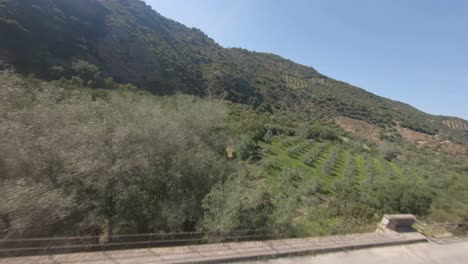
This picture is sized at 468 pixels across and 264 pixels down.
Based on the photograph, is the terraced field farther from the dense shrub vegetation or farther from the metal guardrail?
the metal guardrail

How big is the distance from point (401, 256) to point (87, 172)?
37.5ft

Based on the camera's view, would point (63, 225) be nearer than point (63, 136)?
Yes

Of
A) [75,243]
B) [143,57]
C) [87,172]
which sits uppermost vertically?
[143,57]

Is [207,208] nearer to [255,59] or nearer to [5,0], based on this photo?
[5,0]

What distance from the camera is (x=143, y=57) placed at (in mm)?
Result: 59531

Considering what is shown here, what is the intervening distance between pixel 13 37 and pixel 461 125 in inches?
7804

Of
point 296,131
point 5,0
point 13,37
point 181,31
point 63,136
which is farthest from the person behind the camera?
point 181,31

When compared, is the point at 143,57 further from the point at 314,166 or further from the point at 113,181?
the point at 113,181

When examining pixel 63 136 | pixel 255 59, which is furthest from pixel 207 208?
pixel 255 59

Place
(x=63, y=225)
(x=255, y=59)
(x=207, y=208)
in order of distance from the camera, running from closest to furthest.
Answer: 1. (x=63, y=225)
2. (x=207, y=208)
3. (x=255, y=59)

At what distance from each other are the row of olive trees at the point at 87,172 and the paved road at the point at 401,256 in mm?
5342

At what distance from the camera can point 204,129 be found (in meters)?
21.0

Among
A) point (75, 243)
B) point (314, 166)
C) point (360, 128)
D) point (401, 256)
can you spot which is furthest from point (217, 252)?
point (360, 128)

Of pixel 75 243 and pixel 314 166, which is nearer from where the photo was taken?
→ pixel 75 243
